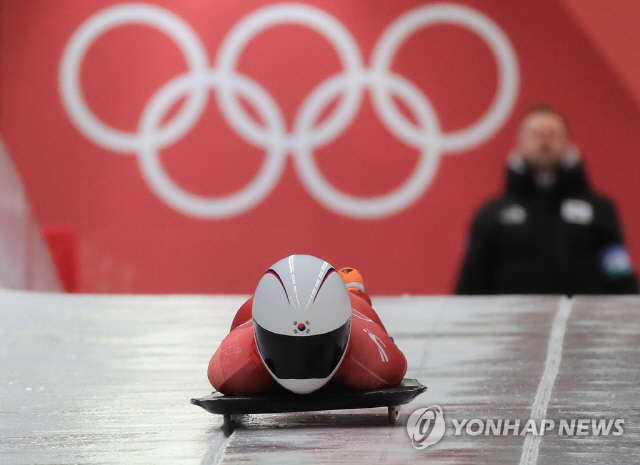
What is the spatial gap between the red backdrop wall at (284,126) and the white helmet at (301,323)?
5.66 metres

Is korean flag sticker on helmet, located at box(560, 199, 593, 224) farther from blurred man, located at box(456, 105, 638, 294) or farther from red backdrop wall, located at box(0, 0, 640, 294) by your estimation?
red backdrop wall, located at box(0, 0, 640, 294)

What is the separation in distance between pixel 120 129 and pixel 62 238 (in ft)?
4.63

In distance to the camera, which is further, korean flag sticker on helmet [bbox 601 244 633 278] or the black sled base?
korean flag sticker on helmet [bbox 601 244 633 278]

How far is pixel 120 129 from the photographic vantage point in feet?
26.0

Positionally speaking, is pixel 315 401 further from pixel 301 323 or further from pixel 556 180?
pixel 556 180

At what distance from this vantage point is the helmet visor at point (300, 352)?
2152 mm

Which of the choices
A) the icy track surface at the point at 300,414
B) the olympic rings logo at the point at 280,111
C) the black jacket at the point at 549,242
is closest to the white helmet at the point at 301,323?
the icy track surface at the point at 300,414

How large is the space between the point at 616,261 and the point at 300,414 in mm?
2911

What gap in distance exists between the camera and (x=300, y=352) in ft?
7.07

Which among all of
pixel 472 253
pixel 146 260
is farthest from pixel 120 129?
pixel 472 253

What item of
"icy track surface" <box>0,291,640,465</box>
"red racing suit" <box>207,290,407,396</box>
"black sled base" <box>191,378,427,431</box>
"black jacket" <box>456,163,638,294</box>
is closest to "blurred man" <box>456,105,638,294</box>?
"black jacket" <box>456,163,638,294</box>

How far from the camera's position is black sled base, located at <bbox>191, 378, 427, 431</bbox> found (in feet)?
7.24

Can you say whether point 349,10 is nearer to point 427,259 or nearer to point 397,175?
point 397,175

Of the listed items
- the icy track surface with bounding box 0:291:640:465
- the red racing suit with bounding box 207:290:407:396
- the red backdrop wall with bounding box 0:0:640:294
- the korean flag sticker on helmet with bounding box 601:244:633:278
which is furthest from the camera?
the red backdrop wall with bounding box 0:0:640:294
